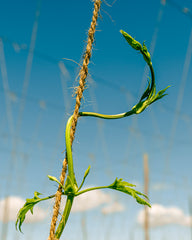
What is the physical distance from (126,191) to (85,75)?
1.14ft

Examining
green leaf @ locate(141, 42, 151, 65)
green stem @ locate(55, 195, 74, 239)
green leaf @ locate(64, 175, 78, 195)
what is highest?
green leaf @ locate(141, 42, 151, 65)

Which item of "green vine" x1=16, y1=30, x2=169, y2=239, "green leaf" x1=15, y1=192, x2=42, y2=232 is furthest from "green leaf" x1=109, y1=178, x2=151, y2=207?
"green leaf" x1=15, y1=192, x2=42, y2=232

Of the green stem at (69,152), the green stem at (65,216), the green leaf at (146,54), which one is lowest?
the green stem at (65,216)

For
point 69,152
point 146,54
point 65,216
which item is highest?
point 146,54

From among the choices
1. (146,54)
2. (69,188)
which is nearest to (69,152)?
(69,188)

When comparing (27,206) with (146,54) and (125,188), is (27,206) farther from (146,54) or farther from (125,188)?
(146,54)

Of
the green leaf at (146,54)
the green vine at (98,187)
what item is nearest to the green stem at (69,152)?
the green vine at (98,187)

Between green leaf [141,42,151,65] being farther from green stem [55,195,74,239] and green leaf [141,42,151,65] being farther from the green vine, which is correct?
green stem [55,195,74,239]

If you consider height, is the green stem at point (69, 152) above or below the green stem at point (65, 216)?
above

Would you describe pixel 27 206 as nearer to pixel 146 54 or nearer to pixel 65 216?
pixel 65 216

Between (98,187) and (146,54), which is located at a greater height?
(146,54)

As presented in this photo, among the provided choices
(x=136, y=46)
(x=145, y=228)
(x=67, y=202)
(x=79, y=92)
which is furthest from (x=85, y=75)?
(x=145, y=228)

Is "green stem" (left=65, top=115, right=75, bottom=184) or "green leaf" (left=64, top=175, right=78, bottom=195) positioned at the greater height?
"green stem" (left=65, top=115, right=75, bottom=184)

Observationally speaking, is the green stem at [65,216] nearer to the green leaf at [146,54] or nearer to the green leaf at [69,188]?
the green leaf at [69,188]
